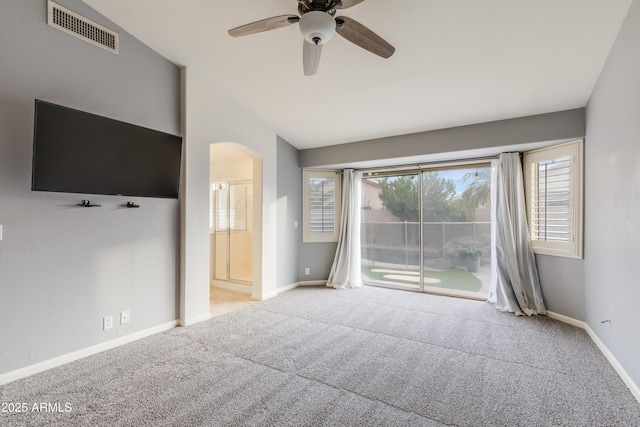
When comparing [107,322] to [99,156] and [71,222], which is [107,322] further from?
[99,156]

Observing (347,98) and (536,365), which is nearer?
(536,365)

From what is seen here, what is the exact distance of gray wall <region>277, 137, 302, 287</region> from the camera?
16.9ft

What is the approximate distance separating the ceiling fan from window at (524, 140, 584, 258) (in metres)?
2.82

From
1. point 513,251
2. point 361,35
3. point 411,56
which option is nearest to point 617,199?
point 513,251

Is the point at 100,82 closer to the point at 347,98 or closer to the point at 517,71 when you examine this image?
the point at 347,98

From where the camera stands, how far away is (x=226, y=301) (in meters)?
4.62

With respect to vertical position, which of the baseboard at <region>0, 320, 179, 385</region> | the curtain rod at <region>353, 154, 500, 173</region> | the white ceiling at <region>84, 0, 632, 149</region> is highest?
the white ceiling at <region>84, 0, 632, 149</region>

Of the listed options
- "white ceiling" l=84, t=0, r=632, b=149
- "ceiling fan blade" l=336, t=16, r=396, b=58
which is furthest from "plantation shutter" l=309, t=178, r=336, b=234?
"ceiling fan blade" l=336, t=16, r=396, b=58

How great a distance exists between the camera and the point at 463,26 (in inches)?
101

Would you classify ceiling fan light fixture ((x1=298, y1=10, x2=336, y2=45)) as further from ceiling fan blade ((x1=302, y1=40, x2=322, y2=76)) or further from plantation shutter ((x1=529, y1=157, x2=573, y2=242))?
plantation shutter ((x1=529, y1=157, x2=573, y2=242))

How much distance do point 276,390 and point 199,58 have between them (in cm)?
339

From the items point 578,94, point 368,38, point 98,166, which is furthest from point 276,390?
point 578,94

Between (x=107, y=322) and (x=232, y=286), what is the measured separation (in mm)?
2467

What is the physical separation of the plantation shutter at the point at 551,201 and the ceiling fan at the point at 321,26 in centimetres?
289
